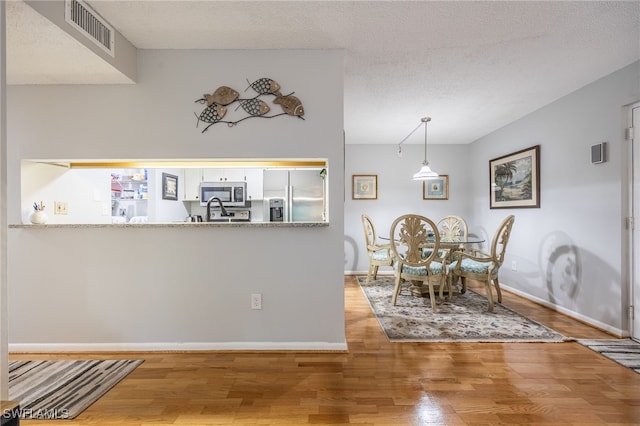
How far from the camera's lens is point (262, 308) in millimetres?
2438

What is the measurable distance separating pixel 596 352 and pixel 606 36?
240 centimetres

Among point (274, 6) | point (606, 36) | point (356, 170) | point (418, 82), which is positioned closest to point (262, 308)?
point (274, 6)

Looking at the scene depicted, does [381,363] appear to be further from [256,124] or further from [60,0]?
[60,0]

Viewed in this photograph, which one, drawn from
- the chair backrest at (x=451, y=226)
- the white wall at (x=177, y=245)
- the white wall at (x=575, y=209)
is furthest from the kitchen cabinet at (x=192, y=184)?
the chair backrest at (x=451, y=226)

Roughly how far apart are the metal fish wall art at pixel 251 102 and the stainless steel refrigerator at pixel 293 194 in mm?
2206

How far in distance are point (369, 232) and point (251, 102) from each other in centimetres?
304

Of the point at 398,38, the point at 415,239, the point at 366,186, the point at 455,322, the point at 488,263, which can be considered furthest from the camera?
the point at 366,186

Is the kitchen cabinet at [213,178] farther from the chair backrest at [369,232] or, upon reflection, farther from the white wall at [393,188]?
the white wall at [393,188]

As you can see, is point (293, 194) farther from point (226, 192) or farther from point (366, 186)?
point (366, 186)

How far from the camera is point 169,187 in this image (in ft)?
13.5

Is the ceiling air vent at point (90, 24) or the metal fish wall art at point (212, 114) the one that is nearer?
the ceiling air vent at point (90, 24)

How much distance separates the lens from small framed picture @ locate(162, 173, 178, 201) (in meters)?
4.00

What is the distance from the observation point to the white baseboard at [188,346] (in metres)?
2.40

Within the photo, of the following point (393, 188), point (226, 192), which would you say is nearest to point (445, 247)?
point (393, 188)
